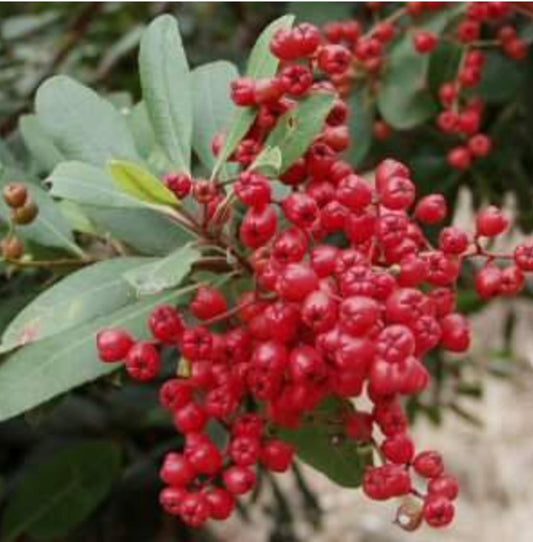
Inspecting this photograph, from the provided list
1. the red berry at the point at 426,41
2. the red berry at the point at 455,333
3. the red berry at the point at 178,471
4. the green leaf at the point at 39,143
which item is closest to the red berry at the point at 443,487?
the red berry at the point at 455,333

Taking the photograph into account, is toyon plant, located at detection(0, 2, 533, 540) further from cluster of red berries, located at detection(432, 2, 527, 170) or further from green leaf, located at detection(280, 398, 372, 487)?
cluster of red berries, located at detection(432, 2, 527, 170)

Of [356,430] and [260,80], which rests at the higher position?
[260,80]

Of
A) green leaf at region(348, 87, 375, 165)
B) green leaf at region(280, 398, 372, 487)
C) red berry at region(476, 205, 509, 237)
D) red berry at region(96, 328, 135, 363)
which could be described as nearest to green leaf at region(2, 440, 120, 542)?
green leaf at region(348, 87, 375, 165)

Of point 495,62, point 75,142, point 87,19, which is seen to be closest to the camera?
point 75,142

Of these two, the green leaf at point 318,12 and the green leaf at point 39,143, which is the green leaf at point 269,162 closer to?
the green leaf at point 39,143

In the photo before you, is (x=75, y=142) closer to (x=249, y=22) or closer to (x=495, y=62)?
(x=495, y=62)

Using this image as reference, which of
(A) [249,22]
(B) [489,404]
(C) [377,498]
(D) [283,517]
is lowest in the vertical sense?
(B) [489,404]

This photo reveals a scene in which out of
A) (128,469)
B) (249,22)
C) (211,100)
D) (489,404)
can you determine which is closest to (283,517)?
(128,469)
